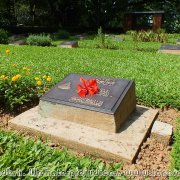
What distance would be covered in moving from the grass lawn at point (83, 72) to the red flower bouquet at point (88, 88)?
1042mm

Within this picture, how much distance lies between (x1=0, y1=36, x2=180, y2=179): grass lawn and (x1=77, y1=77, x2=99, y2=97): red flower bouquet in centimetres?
104

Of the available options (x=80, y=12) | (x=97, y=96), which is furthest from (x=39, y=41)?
(x=80, y=12)

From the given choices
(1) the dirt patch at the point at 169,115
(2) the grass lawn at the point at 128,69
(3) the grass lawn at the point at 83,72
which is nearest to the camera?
(3) the grass lawn at the point at 83,72

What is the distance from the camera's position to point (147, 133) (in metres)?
3.90

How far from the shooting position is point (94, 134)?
375 centimetres

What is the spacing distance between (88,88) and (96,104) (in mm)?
362

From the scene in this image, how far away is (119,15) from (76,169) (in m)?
21.5

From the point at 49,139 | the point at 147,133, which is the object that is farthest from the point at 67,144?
the point at 147,133

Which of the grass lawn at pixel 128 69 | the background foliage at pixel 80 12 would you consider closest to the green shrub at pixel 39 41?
the grass lawn at pixel 128 69

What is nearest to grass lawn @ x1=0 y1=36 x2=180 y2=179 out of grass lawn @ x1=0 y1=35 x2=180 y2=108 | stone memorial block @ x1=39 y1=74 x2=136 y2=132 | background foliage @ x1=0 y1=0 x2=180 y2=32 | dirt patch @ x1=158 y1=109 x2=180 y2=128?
grass lawn @ x1=0 y1=35 x2=180 y2=108

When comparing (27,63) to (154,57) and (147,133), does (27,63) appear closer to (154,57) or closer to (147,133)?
(154,57)

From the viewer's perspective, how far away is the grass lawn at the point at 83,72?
9.53 feet

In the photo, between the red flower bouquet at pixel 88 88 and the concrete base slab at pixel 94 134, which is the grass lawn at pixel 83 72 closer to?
the concrete base slab at pixel 94 134

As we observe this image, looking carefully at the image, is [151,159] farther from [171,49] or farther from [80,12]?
[80,12]
